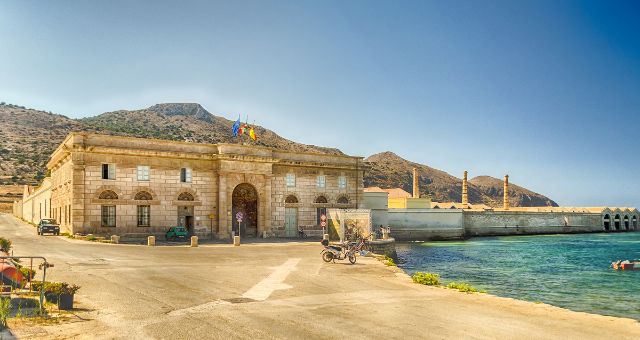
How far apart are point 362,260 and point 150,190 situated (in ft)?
68.0

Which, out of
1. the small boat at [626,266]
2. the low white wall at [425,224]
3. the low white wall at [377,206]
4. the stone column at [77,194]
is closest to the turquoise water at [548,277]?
the small boat at [626,266]

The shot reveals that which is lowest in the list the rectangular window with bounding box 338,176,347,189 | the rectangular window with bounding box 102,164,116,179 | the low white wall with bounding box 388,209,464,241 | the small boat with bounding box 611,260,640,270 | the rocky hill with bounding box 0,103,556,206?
the small boat with bounding box 611,260,640,270

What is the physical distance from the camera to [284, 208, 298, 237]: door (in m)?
47.8

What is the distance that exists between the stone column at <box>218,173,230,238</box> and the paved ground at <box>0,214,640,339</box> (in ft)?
59.6

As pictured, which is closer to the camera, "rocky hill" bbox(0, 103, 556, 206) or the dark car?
the dark car

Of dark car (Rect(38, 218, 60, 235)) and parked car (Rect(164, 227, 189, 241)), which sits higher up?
dark car (Rect(38, 218, 60, 235))

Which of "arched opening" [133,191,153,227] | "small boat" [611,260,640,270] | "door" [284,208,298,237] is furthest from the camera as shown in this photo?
"door" [284,208,298,237]

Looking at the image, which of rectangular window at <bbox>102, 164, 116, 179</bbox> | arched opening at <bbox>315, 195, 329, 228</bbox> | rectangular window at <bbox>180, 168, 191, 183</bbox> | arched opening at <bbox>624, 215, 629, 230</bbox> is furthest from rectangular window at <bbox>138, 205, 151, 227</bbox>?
arched opening at <bbox>624, 215, 629, 230</bbox>

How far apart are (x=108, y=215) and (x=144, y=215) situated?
9.11 feet

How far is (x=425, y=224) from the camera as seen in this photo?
70.3m

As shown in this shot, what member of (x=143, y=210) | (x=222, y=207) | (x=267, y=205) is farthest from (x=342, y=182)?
(x=143, y=210)

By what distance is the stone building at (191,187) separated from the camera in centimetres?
3838

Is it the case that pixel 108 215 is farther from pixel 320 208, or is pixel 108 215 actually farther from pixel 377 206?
pixel 377 206

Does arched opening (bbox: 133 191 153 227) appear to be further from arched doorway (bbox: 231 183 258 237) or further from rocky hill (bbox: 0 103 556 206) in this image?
rocky hill (bbox: 0 103 556 206)
